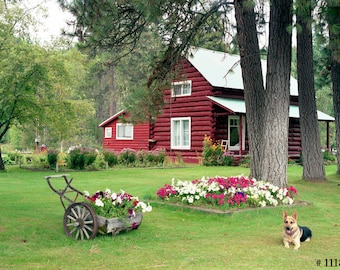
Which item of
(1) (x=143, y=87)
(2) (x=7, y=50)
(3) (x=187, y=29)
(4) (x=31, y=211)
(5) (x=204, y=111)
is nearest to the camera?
(4) (x=31, y=211)

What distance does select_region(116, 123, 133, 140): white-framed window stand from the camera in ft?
106

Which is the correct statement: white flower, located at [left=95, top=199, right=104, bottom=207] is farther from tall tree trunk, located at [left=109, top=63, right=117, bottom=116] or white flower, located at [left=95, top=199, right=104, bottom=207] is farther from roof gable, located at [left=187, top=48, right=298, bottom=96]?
tall tree trunk, located at [left=109, top=63, right=117, bottom=116]

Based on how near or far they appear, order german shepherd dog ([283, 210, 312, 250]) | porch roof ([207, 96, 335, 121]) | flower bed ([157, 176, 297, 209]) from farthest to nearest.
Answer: porch roof ([207, 96, 335, 121]), flower bed ([157, 176, 297, 209]), german shepherd dog ([283, 210, 312, 250])

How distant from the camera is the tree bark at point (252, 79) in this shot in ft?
39.3

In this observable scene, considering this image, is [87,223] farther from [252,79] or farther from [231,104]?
[231,104]

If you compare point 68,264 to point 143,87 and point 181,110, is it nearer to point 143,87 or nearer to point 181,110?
point 143,87

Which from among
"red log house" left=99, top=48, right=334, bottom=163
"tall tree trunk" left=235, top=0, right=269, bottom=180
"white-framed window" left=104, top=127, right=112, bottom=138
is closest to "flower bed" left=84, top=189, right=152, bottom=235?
"tall tree trunk" left=235, top=0, right=269, bottom=180

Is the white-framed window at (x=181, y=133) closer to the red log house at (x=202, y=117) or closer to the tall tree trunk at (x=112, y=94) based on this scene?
the red log house at (x=202, y=117)

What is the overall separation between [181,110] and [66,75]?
27.9 feet

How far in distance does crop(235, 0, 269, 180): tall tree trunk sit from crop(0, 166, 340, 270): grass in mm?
1999

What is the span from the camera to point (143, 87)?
1489 centimetres

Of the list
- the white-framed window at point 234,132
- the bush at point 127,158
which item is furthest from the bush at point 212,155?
the bush at point 127,158

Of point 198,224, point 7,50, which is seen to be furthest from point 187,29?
point 7,50

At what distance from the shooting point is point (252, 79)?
1216 cm
